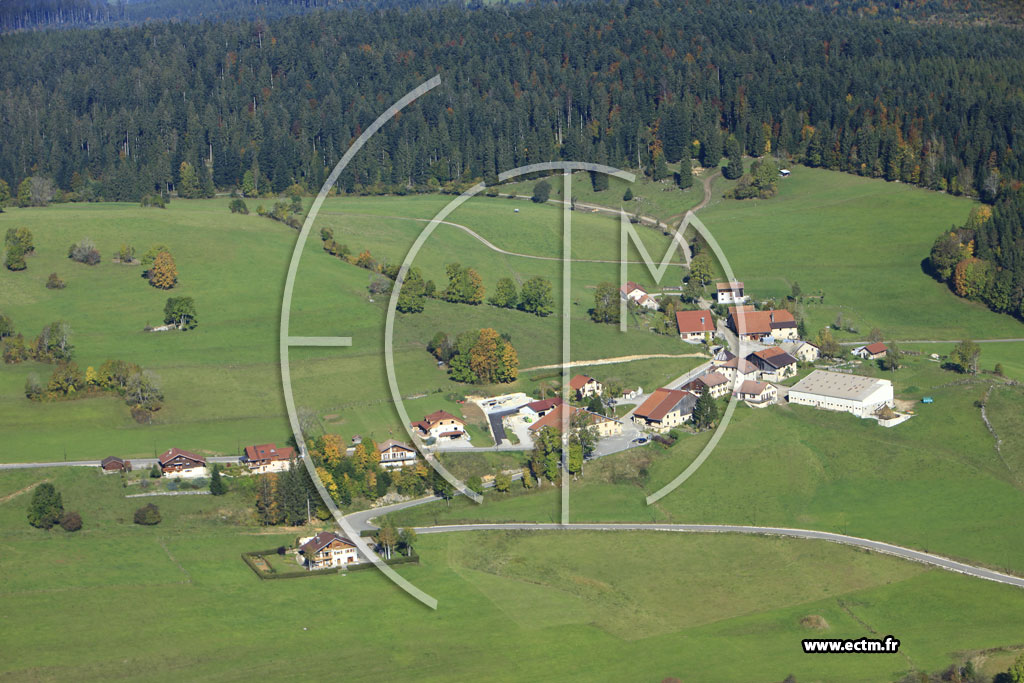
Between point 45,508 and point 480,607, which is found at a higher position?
point 45,508

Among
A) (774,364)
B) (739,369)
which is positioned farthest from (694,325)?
(774,364)

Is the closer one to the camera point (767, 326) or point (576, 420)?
point (576, 420)

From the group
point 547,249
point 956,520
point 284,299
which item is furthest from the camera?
point 547,249

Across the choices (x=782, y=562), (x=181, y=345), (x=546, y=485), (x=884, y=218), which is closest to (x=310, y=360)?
(x=181, y=345)

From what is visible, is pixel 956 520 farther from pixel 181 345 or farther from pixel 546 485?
pixel 181 345

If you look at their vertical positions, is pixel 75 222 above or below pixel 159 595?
above

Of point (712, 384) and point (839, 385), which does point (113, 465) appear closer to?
point (712, 384)

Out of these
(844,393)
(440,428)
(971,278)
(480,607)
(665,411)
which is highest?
(971,278)
